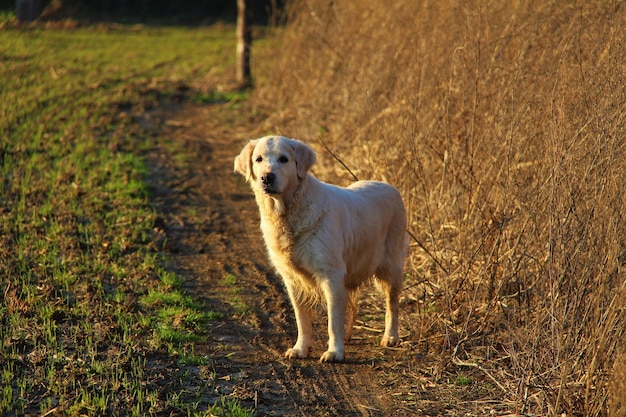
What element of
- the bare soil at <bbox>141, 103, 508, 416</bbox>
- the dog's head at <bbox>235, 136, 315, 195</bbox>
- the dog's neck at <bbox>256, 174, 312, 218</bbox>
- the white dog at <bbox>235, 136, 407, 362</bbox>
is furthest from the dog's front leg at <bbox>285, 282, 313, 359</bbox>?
the dog's head at <bbox>235, 136, 315, 195</bbox>

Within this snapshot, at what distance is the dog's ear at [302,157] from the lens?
236 inches

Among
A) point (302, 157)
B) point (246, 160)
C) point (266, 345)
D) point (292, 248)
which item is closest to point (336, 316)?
point (292, 248)

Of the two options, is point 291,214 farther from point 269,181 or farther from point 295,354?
point 295,354

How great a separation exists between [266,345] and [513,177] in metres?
2.19

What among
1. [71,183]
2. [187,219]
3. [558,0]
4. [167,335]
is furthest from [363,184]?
[71,183]

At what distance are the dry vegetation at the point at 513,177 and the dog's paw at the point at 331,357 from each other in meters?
0.70

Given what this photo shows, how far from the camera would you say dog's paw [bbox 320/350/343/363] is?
19.5 feet

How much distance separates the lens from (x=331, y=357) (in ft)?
19.5

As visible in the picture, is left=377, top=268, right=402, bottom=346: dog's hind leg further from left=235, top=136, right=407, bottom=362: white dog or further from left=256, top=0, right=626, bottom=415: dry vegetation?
left=256, top=0, right=626, bottom=415: dry vegetation

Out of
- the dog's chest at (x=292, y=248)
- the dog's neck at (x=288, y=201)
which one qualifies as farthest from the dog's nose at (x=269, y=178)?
the dog's chest at (x=292, y=248)

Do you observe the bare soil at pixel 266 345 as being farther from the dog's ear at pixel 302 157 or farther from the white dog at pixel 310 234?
the dog's ear at pixel 302 157

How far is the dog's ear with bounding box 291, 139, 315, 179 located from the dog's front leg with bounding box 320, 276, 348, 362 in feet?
2.67

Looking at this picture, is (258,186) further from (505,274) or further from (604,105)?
(604,105)

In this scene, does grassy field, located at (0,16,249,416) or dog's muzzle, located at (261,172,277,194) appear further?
dog's muzzle, located at (261,172,277,194)
